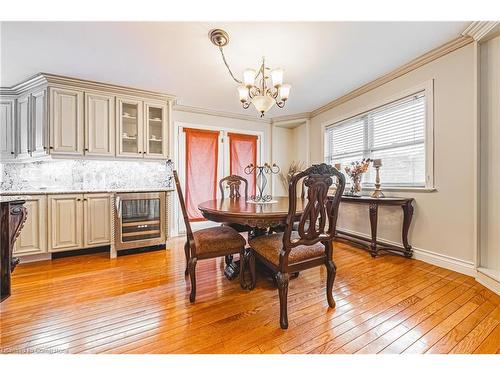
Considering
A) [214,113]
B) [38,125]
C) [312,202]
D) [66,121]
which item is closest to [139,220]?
[66,121]

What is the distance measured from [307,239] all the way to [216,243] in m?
0.77

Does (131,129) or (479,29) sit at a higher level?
(479,29)

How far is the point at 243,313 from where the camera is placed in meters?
1.60

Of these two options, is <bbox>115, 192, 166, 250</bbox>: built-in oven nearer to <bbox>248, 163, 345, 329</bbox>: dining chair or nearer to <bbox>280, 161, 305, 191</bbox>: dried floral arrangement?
<bbox>248, 163, 345, 329</bbox>: dining chair

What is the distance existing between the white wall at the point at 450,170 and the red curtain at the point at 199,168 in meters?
3.15

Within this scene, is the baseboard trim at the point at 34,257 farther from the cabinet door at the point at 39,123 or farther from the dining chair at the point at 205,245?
the dining chair at the point at 205,245

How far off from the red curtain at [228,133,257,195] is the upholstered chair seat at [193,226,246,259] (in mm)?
2654

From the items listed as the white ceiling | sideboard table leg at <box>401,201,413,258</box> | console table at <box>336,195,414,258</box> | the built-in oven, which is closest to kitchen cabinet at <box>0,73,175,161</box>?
the white ceiling

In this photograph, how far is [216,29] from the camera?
194 cm

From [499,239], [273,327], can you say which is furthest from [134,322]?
[499,239]

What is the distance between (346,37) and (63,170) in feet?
13.4

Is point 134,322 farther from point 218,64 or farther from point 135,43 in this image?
point 218,64

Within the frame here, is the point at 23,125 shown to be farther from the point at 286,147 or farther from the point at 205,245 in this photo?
the point at 286,147

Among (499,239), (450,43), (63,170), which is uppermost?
(450,43)
